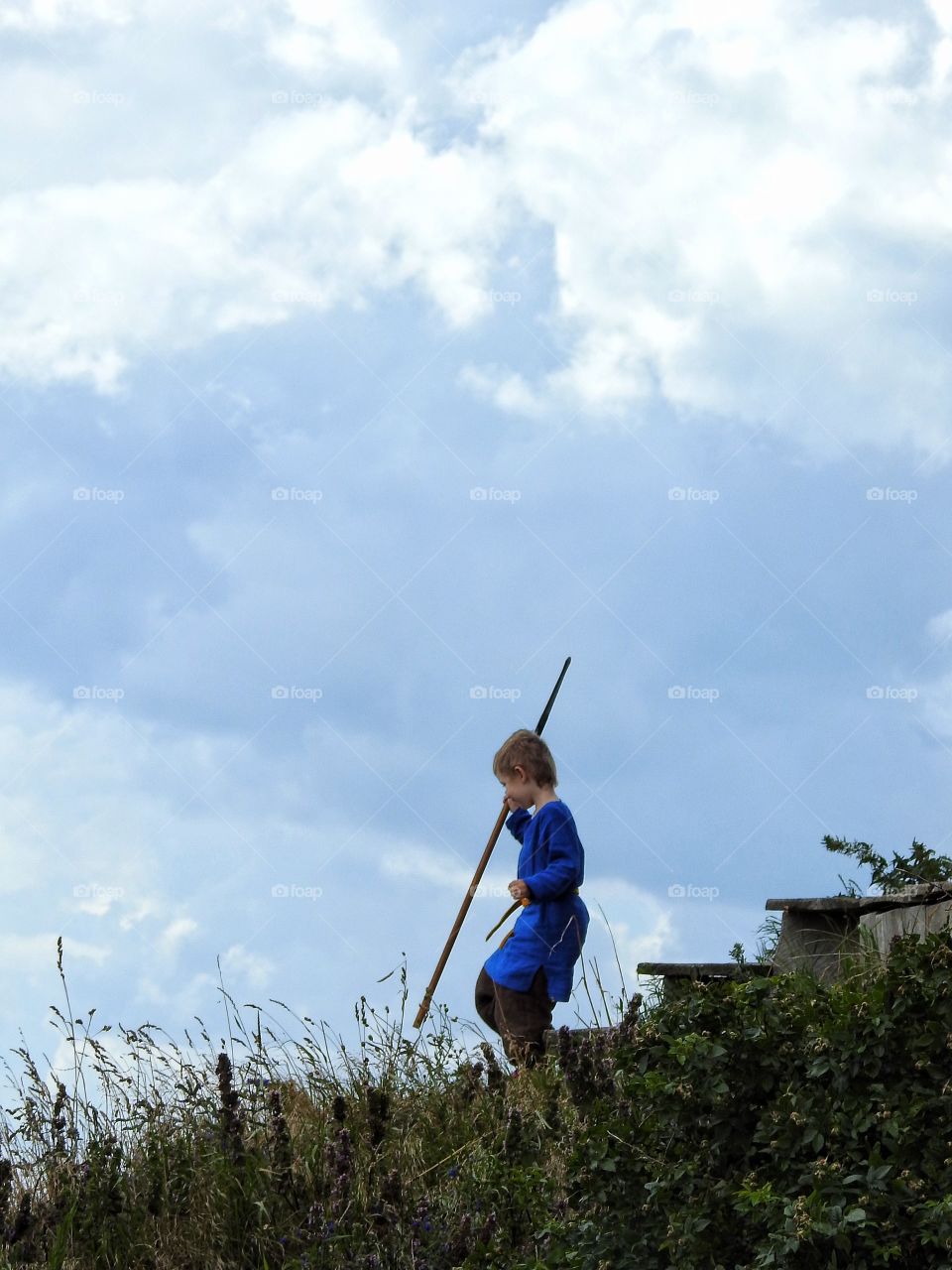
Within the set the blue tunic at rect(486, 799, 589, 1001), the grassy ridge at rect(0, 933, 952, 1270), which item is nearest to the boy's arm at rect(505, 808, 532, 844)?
the blue tunic at rect(486, 799, 589, 1001)

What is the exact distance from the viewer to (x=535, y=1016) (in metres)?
7.66

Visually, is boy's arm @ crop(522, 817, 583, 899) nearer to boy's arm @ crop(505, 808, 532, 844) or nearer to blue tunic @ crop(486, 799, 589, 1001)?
blue tunic @ crop(486, 799, 589, 1001)

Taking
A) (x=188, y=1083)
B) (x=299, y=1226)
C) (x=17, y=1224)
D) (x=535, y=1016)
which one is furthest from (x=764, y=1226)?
(x=535, y=1016)

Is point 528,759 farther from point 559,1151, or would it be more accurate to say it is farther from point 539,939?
point 559,1151

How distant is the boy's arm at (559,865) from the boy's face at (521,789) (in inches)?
12.1

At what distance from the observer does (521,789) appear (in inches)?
318

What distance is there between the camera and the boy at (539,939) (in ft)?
25.0

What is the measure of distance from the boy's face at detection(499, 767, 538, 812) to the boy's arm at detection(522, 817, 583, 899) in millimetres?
308

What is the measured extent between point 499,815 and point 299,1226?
4275 millimetres

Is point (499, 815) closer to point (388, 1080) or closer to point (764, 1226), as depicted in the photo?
point (388, 1080)

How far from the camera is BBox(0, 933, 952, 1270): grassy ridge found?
3.35m

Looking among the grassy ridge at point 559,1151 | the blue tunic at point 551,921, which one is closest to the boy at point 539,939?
the blue tunic at point 551,921

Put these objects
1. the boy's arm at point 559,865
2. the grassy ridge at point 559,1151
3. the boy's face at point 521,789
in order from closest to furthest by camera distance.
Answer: the grassy ridge at point 559,1151 < the boy's arm at point 559,865 < the boy's face at point 521,789

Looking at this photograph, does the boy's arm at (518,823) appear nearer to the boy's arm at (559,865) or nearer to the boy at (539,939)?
the boy at (539,939)
